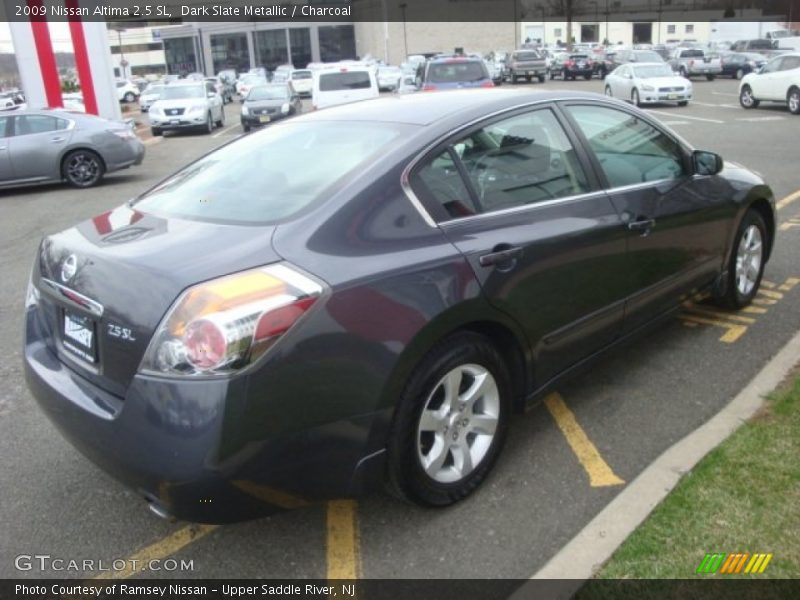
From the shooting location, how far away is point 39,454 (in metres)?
3.57

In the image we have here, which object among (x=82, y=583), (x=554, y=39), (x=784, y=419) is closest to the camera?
(x=82, y=583)

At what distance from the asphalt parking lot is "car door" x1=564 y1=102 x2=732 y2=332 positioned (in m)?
0.43

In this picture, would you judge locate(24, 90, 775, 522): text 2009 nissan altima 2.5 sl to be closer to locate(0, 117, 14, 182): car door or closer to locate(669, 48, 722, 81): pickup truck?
locate(0, 117, 14, 182): car door

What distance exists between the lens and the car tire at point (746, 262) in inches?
187

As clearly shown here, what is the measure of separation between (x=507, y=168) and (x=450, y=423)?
3.88 feet

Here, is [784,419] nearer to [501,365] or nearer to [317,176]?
[501,365]

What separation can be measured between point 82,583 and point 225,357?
3.74ft

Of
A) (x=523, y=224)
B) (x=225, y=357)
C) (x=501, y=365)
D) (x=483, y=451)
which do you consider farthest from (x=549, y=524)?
(x=225, y=357)

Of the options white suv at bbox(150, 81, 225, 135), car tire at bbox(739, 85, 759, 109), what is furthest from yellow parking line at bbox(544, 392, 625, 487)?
white suv at bbox(150, 81, 225, 135)

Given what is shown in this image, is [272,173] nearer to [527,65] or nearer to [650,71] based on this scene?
[650,71]

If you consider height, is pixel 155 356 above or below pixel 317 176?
below

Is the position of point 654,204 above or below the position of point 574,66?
above

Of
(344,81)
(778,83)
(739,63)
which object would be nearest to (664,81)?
(778,83)

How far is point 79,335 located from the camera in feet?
8.82
